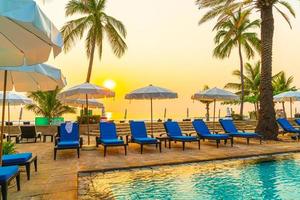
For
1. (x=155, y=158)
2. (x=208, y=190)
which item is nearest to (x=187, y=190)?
(x=208, y=190)

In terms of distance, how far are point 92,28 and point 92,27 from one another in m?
0.09

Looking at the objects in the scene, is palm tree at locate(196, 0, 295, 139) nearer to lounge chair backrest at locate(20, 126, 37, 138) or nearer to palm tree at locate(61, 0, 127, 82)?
lounge chair backrest at locate(20, 126, 37, 138)

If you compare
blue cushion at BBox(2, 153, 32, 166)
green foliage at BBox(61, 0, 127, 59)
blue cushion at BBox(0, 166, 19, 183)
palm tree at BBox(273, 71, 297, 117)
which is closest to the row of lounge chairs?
blue cushion at BBox(2, 153, 32, 166)

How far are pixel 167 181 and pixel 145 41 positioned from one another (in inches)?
721

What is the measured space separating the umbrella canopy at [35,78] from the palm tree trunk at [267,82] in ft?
40.5

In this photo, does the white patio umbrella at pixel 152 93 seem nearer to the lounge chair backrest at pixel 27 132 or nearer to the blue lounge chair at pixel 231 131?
the blue lounge chair at pixel 231 131

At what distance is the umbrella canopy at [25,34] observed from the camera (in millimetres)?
3188

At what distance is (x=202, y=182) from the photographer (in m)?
7.62

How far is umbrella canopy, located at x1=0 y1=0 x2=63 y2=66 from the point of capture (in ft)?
10.5

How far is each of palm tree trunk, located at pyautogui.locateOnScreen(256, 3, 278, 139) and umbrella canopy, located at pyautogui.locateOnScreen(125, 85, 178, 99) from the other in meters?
4.96

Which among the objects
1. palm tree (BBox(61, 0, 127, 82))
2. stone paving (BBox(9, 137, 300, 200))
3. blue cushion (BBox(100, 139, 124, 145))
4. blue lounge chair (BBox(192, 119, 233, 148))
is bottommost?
stone paving (BBox(9, 137, 300, 200))

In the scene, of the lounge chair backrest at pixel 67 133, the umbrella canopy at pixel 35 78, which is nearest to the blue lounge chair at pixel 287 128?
the lounge chair backrest at pixel 67 133

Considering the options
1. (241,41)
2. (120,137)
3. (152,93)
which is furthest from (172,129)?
(241,41)

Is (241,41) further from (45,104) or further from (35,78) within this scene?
(35,78)
